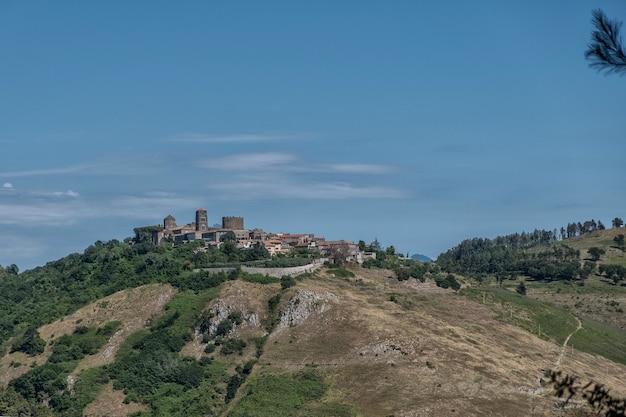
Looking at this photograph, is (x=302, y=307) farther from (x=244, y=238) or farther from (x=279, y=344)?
(x=244, y=238)

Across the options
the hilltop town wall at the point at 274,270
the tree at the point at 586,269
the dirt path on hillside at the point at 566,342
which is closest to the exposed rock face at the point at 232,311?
the hilltop town wall at the point at 274,270

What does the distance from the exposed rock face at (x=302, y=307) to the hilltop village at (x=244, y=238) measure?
3182cm

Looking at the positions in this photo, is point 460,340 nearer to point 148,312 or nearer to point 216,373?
point 216,373

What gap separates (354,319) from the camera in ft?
375

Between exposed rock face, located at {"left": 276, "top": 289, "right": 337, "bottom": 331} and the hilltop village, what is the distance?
31.8 meters

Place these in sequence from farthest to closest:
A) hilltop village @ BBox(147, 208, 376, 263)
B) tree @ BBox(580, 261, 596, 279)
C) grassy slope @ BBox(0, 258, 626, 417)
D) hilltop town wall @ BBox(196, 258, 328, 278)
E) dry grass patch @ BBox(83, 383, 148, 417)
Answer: tree @ BBox(580, 261, 596, 279)
hilltop village @ BBox(147, 208, 376, 263)
hilltop town wall @ BBox(196, 258, 328, 278)
dry grass patch @ BBox(83, 383, 148, 417)
grassy slope @ BBox(0, 258, 626, 417)

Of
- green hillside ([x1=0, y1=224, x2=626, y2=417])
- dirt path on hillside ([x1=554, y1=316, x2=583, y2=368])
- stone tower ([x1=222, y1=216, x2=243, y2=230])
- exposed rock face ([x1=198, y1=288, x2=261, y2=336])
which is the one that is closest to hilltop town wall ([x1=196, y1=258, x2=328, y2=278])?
green hillside ([x1=0, y1=224, x2=626, y2=417])

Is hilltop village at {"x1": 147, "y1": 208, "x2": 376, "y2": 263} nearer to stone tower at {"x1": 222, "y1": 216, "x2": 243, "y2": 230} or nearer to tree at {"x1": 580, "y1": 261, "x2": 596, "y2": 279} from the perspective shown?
stone tower at {"x1": 222, "y1": 216, "x2": 243, "y2": 230}

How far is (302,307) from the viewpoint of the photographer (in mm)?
119125

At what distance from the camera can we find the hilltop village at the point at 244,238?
161 meters

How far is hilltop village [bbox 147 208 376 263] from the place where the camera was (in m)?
161

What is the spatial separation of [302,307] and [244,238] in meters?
58.8

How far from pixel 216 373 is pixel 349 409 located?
73.1 feet

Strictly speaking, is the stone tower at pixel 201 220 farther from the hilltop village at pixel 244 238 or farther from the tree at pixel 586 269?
the tree at pixel 586 269
